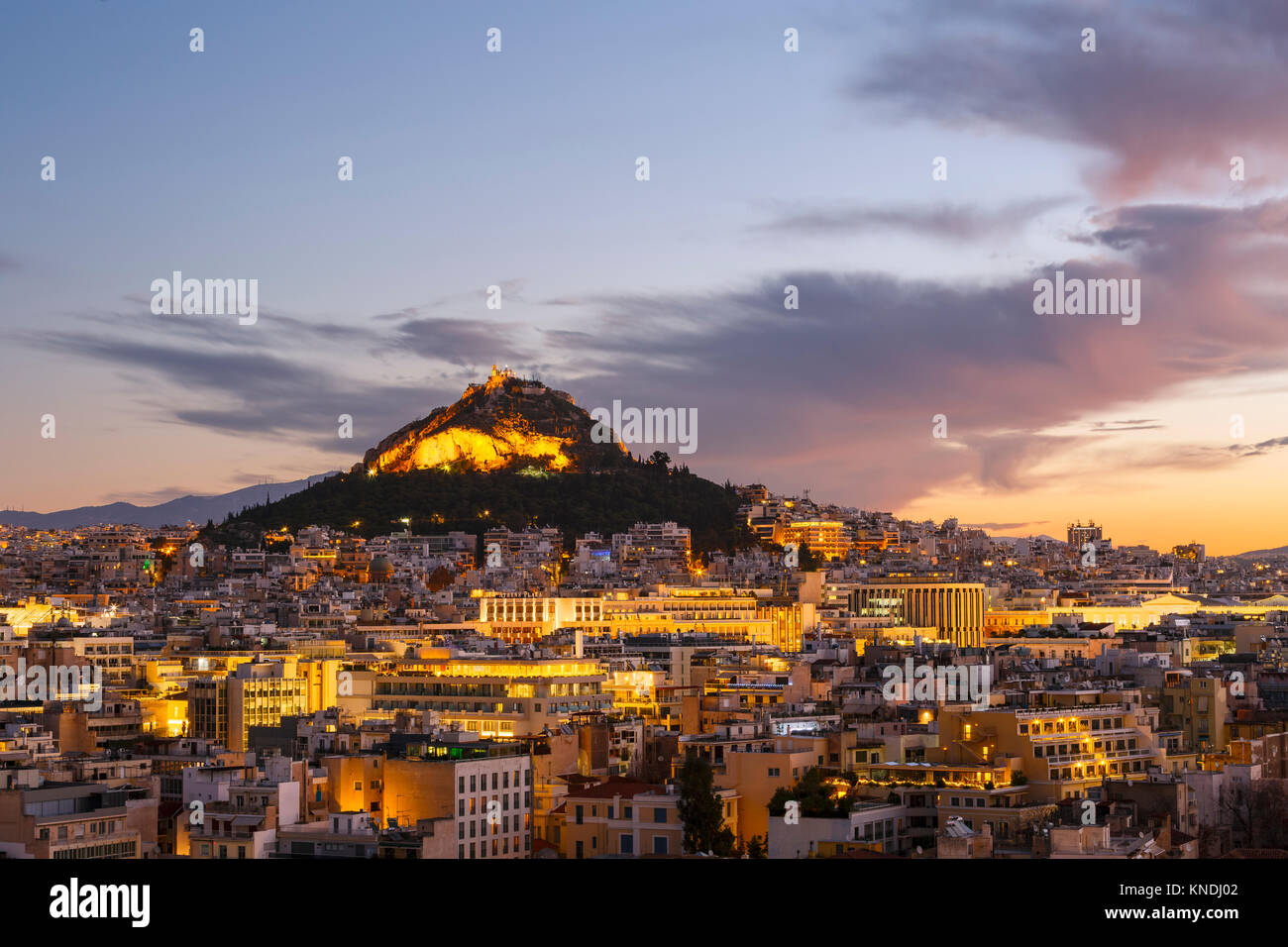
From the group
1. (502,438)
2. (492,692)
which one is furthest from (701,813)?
(502,438)

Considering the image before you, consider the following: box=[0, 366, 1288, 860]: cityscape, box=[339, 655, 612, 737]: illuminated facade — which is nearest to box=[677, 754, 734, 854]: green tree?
box=[0, 366, 1288, 860]: cityscape

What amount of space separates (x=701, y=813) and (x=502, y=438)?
11538 centimetres

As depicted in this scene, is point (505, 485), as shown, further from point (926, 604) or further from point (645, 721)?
point (645, 721)


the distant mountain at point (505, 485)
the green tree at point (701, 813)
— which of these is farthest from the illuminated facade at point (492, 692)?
the distant mountain at point (505, 485)

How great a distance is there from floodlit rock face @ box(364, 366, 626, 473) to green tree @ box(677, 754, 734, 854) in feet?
359

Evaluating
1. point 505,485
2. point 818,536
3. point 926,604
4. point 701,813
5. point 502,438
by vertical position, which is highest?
point 502,438

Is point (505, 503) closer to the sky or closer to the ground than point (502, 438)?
closer to the ground

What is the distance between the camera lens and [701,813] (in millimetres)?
27547

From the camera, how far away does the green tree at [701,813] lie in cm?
2716

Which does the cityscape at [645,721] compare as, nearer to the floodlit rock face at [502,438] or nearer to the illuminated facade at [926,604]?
the illuminated facade at [926,604]

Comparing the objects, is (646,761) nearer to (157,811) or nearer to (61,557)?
(157,811)

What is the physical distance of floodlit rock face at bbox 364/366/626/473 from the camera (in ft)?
461

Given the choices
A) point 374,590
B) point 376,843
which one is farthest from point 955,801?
point 374,590
